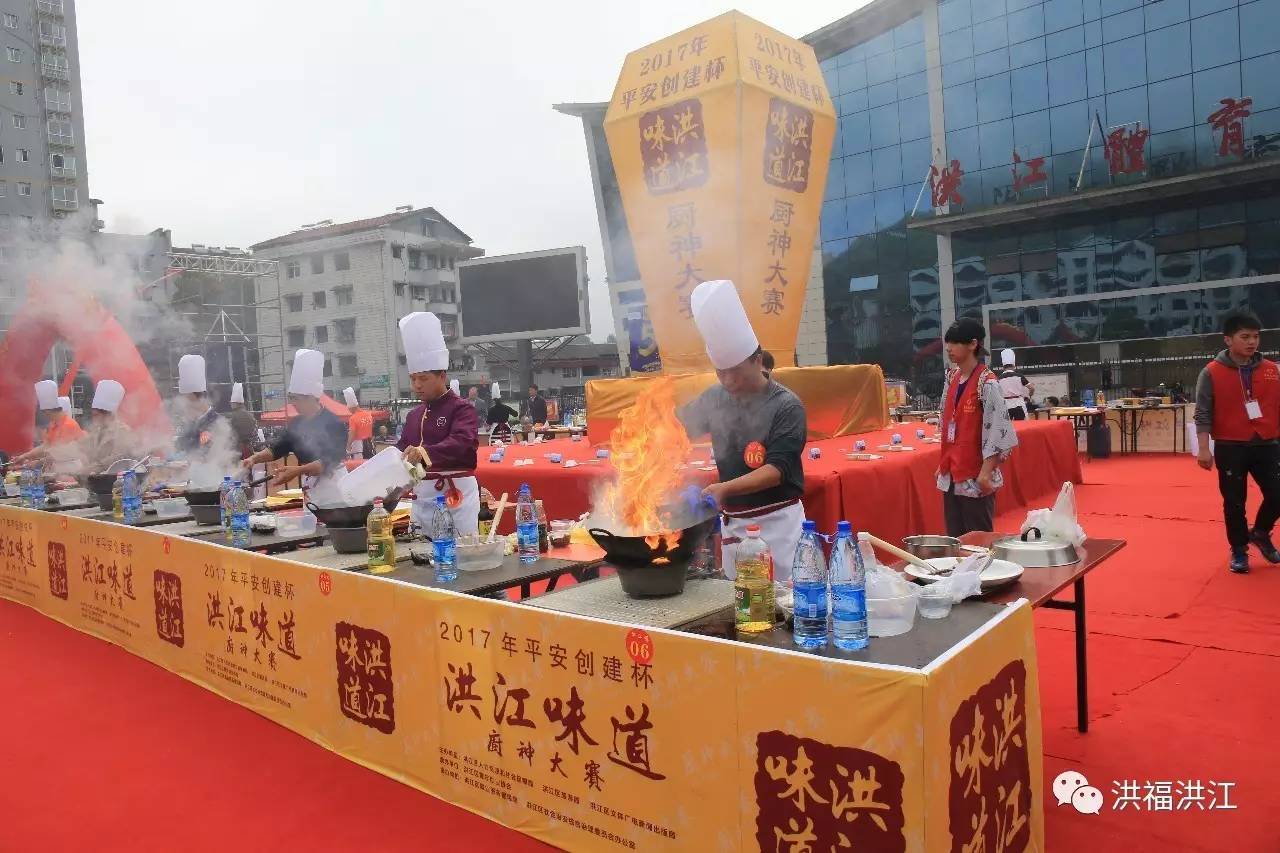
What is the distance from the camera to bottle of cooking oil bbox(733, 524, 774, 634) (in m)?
2.14

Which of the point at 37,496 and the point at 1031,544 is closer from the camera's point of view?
the point at 1031,544

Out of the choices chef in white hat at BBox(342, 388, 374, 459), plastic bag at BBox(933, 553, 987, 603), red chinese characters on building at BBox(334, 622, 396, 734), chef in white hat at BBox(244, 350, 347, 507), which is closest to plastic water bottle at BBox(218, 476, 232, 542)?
chef in white hat at BBox(244, 350, 347, 507)

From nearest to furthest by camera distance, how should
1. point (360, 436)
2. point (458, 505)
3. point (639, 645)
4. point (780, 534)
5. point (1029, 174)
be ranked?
point (639, 645) < point (780, 534) < point (458, 505) < point (360, 436) < point (1029, 174)

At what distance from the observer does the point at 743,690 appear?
6.14 ft

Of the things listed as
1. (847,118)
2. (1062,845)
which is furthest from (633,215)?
(847,118)

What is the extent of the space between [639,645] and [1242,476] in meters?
4.92

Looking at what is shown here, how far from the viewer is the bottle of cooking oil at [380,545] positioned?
3.24 m

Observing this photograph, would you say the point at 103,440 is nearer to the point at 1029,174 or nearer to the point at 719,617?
the point at 719,617

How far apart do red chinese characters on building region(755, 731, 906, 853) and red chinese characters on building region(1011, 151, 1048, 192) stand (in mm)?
22433

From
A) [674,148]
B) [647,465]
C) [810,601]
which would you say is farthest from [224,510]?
[674,148]

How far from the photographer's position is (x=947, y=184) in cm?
2183

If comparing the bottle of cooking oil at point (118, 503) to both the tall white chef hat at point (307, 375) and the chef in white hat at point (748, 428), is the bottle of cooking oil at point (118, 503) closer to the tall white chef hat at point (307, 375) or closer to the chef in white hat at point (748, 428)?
the tall white chef hat at point (307, 375)

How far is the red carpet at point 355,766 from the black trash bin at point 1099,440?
889 cm

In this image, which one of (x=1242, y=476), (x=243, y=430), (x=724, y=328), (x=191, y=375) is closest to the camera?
(x=724, y=328)
